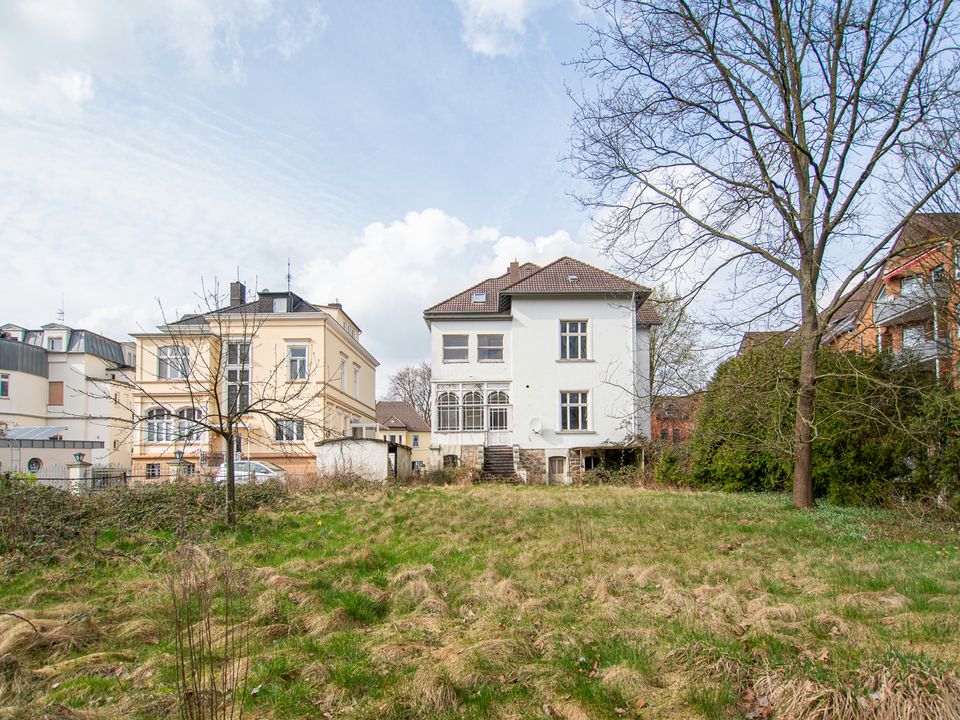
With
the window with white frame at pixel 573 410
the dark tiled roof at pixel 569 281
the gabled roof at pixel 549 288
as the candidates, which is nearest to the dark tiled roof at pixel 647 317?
the gabled roof at pixel 549 288

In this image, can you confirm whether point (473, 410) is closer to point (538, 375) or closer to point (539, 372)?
point (538, 375)

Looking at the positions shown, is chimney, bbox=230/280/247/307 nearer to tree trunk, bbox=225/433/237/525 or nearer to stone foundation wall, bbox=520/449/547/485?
stone foundation wall, bbox=520/449/547/485

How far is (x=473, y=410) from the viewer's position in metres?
32.0

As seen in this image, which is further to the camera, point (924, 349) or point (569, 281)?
point (569, 281)

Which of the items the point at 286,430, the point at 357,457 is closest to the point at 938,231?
the point at 357,457

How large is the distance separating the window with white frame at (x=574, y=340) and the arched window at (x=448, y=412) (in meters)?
5.56

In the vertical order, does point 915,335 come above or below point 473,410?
above

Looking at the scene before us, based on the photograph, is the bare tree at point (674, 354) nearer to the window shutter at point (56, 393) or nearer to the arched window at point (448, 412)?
the arched window at point (448, 412)

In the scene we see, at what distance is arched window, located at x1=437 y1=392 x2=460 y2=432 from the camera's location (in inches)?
1249

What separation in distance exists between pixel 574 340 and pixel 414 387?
45687mm

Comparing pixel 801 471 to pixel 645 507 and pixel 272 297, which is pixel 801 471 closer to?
pixel 645 507

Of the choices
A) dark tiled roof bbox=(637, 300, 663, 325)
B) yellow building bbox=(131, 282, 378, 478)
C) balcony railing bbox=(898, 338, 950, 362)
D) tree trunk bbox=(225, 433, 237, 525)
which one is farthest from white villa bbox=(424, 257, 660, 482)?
tree trunk bbox=(225, 433, 237, 525)

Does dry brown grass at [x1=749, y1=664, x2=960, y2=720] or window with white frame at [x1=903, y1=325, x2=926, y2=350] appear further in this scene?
window with white frame at [x1=903, y1=325, x2=926, y2=350]

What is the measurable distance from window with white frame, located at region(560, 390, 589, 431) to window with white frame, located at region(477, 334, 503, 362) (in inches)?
138
